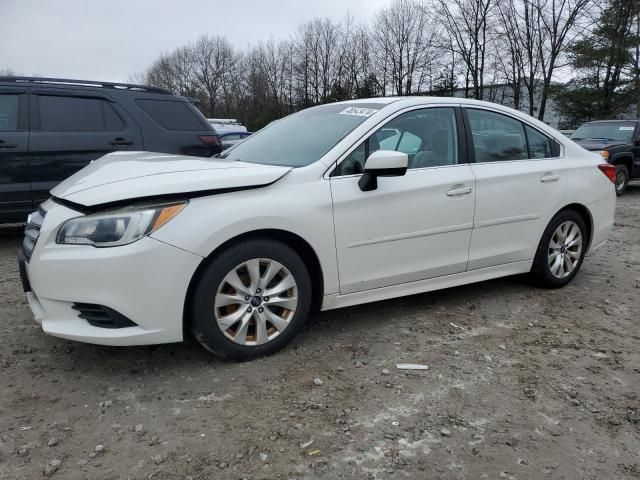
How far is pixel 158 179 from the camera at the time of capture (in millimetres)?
2836

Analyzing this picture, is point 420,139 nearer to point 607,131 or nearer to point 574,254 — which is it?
point 574,254

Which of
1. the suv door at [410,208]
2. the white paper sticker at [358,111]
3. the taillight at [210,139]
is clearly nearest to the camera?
the suv door at [410,208]

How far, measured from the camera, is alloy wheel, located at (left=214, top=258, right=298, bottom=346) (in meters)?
2.91

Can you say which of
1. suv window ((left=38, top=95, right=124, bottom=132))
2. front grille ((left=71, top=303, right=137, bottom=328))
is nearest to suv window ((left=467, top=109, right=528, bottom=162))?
front grille ((left=71, top=303, right=137, bottom=328))

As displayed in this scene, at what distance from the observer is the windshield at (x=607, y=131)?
38.4ft

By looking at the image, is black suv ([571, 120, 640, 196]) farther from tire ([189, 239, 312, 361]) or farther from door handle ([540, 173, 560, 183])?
tire ([189, 239, 312, 361])

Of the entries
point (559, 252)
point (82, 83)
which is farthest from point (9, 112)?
point (559, 252)

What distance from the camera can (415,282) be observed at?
3.65m

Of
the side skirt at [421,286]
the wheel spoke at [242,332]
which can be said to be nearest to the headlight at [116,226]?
the wheel spoke at [242,332]

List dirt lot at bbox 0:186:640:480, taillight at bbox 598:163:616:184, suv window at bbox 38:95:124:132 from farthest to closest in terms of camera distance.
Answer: suv window at bbox 38:95:124:132
taillight at bbox 598:163:616:184
dirt lot at bbox 0:186:640:480

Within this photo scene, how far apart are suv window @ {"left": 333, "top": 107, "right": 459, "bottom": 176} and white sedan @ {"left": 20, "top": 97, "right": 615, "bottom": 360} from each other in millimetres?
11

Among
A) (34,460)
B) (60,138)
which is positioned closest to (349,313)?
(34,460)

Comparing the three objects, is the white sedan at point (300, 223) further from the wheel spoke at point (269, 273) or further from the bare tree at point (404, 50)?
the bare tree at point (404, 50)

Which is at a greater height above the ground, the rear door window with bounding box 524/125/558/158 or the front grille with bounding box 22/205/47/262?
the rear door window with bounding box 524/125/558/158
